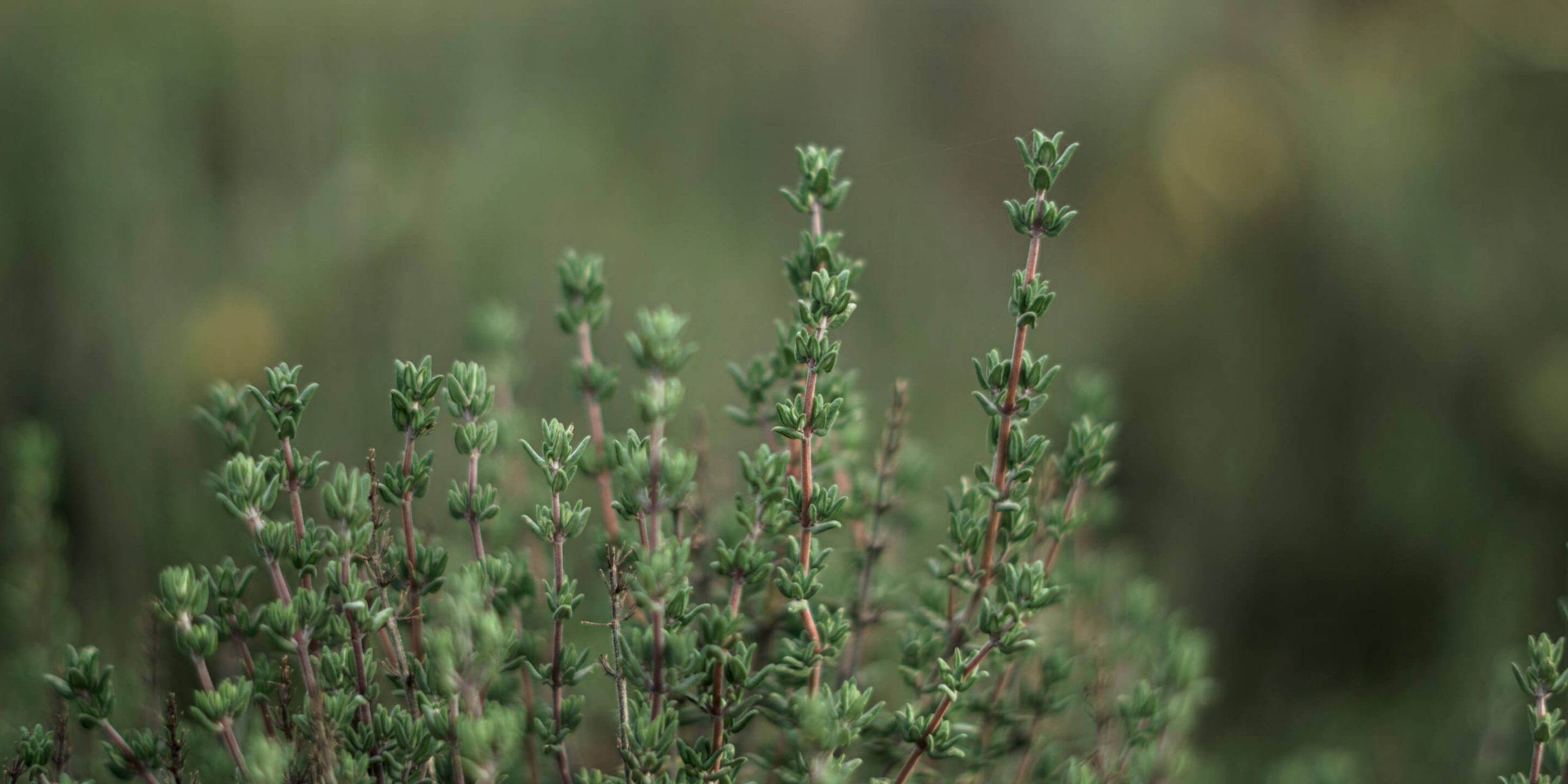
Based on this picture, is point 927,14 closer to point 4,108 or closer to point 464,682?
point 4,108

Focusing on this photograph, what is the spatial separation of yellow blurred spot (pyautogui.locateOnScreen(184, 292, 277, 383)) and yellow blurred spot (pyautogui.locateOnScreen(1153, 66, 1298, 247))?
1.49m

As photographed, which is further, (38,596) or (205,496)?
(205,496)

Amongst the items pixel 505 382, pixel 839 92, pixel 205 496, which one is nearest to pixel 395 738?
pixel 505 382

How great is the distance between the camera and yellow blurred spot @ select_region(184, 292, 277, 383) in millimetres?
1363

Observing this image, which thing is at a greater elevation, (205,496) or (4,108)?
(4,108)

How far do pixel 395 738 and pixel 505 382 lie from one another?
0.40 metres

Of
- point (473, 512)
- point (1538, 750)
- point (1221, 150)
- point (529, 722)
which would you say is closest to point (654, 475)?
point (473, 512)

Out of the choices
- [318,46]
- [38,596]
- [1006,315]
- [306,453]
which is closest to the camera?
[38,596]

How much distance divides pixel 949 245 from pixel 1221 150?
50 centimetres

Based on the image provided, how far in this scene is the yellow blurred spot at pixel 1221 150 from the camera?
5.56 feet

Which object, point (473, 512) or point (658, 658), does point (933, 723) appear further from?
point (473, 512)

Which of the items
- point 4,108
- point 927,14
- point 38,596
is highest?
point 927,14

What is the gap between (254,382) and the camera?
53.0 inches

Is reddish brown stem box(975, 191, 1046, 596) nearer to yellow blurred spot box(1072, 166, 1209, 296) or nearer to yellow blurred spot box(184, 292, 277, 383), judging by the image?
yellow blurred spot box(184, 292, 277, 383)
